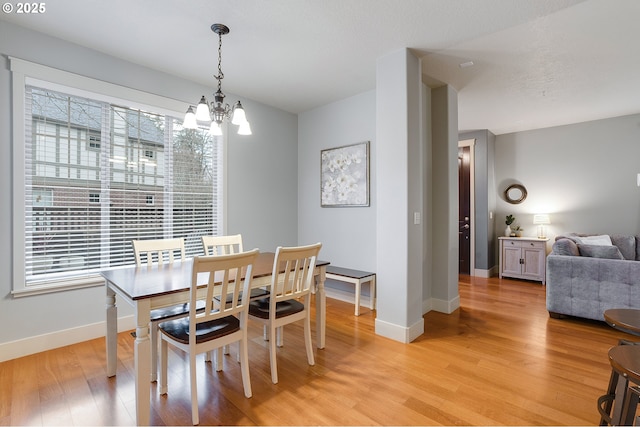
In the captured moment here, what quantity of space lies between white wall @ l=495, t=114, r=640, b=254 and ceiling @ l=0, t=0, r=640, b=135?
1262 millimetres

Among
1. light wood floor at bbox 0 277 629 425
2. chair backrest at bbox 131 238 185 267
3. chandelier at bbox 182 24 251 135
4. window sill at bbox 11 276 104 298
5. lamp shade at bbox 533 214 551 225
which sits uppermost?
chandelier at bbox 182 24 251 135

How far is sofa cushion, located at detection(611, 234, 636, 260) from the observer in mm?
4375

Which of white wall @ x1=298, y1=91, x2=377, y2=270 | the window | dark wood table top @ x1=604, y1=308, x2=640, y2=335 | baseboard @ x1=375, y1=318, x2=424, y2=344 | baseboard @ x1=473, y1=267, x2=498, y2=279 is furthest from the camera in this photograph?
baseboard @ x1=473, y1=267, x2=498, y2=279

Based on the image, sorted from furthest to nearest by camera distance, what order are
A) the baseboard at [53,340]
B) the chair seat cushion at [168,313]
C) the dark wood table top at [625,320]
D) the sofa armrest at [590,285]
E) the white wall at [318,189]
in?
1. the white wall at [318,189]
2. the sofa armrest at [590,285]
3. the baseboard at [53,340]
4. the chair seat cushion at [168,313]
5. the dark wood table top at [625,320]

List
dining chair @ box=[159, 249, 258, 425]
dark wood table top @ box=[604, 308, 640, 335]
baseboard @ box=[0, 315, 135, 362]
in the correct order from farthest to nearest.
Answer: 1. baseboard @ box=[0, 315, 135, 362]
2. dining chair @ box=[159, 249, 258, 425]
3. dark wood table top @ box=[604, 308, 640, 335]

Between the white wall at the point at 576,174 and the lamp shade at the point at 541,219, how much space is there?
278 millimetres

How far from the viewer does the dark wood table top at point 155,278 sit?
174 centimetres

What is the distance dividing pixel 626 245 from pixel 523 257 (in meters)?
1.29

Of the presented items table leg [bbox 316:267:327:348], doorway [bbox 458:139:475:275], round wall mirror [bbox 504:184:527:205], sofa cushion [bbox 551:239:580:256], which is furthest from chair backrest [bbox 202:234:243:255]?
round wall mirror [bbox 504:184:527:205]

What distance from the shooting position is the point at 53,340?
263cm

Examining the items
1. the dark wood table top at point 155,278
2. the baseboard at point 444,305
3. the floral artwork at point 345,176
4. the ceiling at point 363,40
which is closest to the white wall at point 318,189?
the floral artwork at point 345,176

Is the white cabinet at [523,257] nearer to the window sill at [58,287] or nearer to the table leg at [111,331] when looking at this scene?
the table leg at [111,331]

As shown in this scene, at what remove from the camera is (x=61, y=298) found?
269 centimetres

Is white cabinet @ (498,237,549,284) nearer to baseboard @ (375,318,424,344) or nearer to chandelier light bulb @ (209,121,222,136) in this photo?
baseboard @ (375,318,424,344)
